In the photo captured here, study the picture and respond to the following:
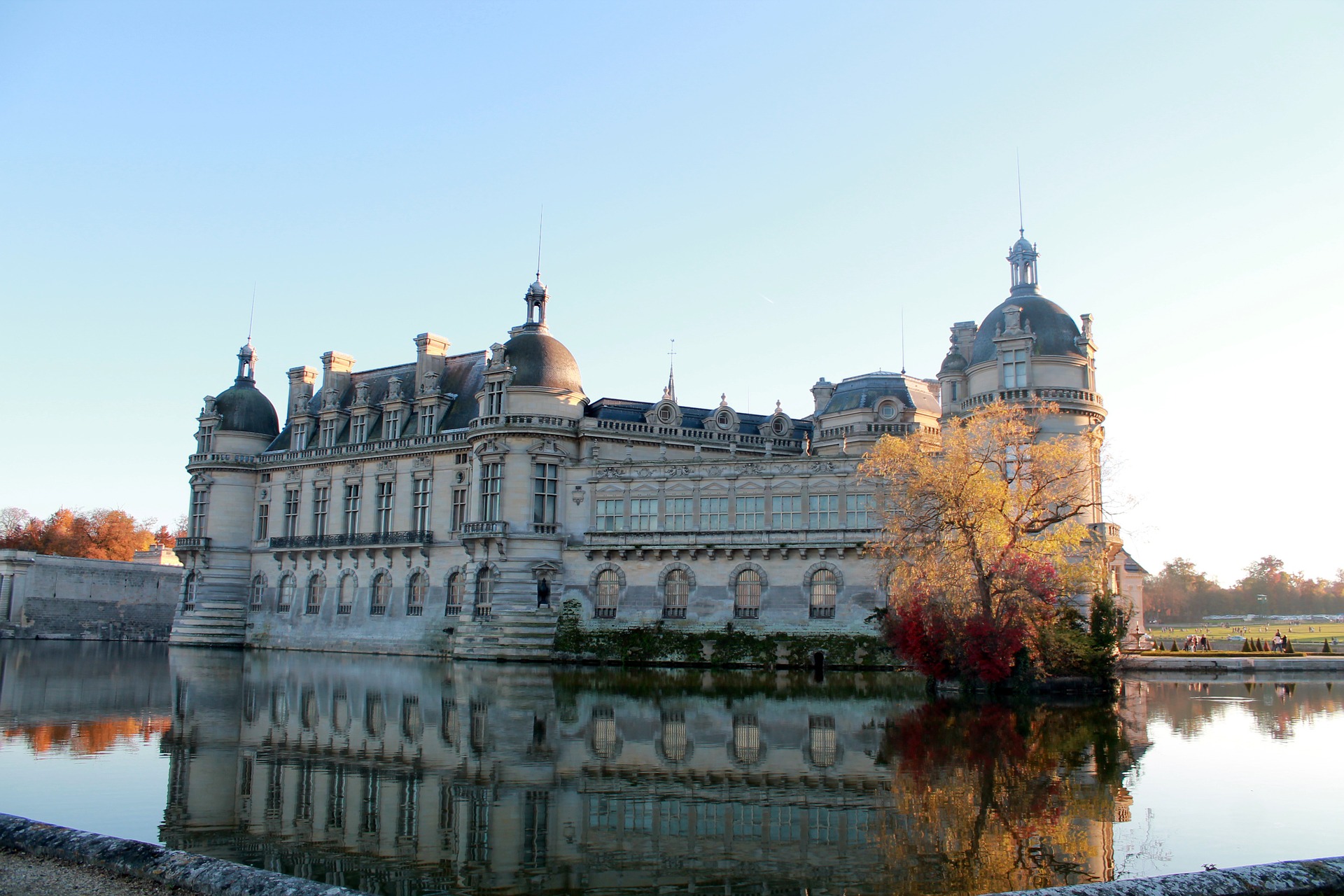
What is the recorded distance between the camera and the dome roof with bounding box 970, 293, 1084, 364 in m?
47.2

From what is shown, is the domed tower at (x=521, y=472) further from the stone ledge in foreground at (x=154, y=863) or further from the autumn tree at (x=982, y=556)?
the stone ledge in foreground at (x=154, y=863)

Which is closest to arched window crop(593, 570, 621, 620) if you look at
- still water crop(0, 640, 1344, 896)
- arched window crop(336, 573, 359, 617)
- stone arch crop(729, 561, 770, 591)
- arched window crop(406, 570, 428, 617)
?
stone arch crop(729, 561, 770, 591)

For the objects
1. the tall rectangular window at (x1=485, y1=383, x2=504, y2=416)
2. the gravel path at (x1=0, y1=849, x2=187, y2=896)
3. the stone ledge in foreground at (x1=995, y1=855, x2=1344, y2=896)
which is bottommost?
the gravel path at (x1=0, y1=849, x2=187, y2=896)

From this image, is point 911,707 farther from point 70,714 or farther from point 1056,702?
point 70,714

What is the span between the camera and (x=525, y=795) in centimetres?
1684

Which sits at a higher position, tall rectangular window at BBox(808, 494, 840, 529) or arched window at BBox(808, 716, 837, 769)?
tall rectangular window at BBox(808, 494, 840, 529)

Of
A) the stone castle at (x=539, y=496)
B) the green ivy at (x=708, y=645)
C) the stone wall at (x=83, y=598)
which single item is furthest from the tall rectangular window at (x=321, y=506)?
the stone wall at (x=83, y=598)

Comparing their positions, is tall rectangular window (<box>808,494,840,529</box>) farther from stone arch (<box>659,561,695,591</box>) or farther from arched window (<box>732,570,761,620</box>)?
stone arch (<box>659,561,695,591</box>)

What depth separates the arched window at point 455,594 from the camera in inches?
2180

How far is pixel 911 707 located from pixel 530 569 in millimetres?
25005

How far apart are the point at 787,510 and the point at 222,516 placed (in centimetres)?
3685

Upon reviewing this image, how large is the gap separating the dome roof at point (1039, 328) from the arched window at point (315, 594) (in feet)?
124

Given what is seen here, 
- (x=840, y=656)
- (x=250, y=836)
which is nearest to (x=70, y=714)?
(x=250, y=836)

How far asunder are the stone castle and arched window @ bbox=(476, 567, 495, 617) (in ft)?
0.39
